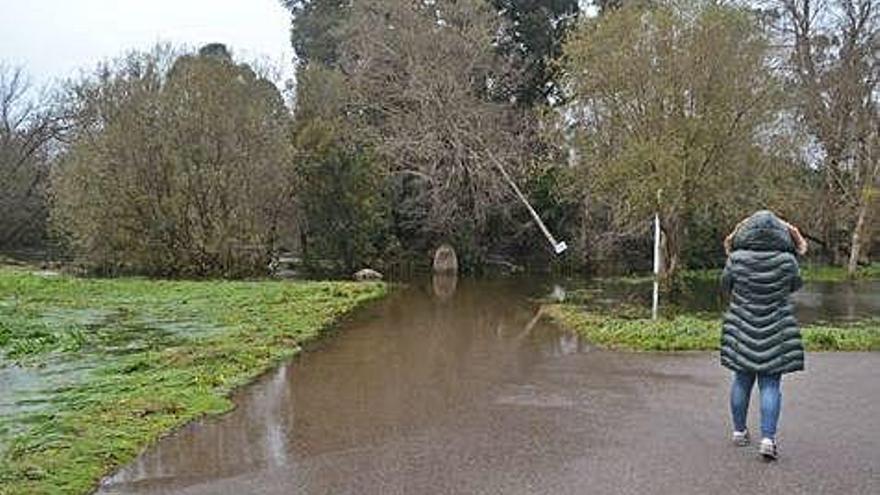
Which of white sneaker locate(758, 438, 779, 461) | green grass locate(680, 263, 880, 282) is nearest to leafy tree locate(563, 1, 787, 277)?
green grass locate(680, 263, 880, 282)

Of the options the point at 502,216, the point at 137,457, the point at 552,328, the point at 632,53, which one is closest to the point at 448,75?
the point at 502,216

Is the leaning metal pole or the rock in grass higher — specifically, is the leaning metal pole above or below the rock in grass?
above

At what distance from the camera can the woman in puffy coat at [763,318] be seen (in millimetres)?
6871

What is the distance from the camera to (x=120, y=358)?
12617 mm

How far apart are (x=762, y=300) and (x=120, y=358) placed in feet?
28.1

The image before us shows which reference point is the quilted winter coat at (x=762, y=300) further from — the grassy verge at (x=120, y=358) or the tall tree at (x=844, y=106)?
the tall tree at (x=844, y=106)

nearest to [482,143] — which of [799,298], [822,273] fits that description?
[822,273]

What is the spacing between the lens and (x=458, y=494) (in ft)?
20.1

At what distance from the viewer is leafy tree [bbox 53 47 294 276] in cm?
2903

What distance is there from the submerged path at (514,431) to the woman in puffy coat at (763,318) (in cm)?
35

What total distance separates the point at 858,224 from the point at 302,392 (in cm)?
2924

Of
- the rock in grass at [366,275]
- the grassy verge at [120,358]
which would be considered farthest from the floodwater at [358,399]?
the rock in grass at [366,275]

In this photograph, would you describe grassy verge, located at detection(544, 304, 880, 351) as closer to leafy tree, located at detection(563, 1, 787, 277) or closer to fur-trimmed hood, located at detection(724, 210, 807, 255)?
fur-trimmed hood, located at detection(724, 210, 807, 255)

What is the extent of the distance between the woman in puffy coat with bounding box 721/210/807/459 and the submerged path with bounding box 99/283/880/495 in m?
0.35
